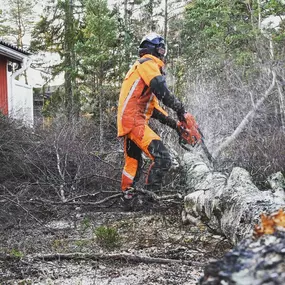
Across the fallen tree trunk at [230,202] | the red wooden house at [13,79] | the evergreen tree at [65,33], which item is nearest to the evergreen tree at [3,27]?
the evergreen tree at [65,33]

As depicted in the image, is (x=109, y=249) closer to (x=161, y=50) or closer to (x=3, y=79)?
(x=161, y=50)

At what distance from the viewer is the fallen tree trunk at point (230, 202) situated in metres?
2.62

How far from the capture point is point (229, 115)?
34.8ft

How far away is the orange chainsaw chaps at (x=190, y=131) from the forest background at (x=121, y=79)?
0.32m

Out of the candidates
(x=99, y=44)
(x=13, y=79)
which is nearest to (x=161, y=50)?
(x=13, y=79)

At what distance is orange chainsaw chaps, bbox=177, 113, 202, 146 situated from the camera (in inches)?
203

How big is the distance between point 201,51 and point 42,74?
32.0 feet

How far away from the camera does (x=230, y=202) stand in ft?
10.0

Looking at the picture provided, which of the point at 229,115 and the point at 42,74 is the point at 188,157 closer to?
the point at 229,115

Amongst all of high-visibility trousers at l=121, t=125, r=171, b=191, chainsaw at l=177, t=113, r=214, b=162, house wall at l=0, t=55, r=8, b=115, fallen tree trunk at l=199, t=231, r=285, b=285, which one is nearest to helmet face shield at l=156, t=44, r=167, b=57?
chainsaw at l=177, t=113, r=214, b=162

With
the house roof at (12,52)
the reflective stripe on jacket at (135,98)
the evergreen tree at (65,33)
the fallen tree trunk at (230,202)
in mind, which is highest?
the evergreen tree at (65,33)

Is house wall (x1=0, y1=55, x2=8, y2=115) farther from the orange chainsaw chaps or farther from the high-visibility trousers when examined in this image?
the orange chainsaw chaps

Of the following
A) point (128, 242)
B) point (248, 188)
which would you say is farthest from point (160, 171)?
point (248, 188)

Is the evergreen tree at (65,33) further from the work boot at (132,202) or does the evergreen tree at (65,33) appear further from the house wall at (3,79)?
the work boot at (132,202)
